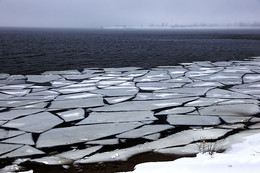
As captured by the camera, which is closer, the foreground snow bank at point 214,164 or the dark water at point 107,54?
the foreground snow bank at point 214,164

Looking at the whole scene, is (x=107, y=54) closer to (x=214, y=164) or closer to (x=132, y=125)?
(x=132, y=125)

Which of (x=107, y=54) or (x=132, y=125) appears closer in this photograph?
(x=132, y=125)

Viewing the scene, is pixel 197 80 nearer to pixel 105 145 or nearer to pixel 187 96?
pixel 187 96

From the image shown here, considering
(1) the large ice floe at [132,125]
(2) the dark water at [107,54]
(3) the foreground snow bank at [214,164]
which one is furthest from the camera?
(2) the dark water at [107,54]

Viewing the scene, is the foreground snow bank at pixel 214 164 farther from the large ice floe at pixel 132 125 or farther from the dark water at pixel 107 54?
the dark water at pixel 107 54

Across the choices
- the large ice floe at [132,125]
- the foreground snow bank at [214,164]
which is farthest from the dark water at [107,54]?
the foreground snow bank at [214,164]

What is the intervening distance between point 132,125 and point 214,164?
1.66 meters

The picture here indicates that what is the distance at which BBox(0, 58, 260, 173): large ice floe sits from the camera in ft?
9.62

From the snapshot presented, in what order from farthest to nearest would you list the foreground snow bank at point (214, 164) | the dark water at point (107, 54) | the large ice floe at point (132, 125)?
the dark water at point (107, 54), the large ice floe at point (132, 125), the foreground snow bank at point (214, 164)

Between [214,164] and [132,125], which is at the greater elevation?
[214,164]

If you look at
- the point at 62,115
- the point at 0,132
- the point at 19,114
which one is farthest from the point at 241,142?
the point at 19,114

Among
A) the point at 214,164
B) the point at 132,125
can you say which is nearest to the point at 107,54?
the point at 132,125

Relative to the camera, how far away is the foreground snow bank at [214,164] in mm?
2475

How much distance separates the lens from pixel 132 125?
4.08 m
